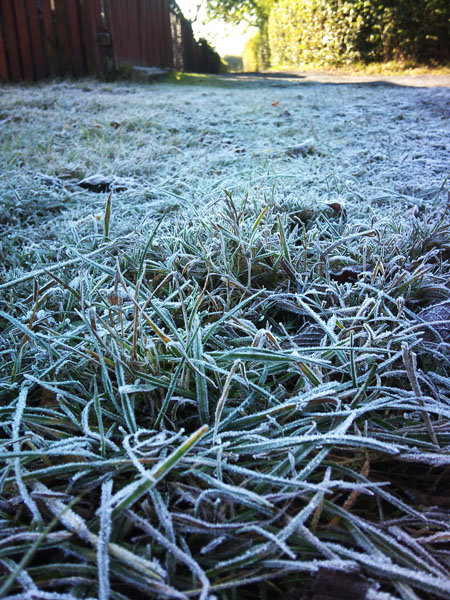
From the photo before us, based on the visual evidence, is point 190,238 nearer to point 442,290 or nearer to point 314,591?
point 442,290

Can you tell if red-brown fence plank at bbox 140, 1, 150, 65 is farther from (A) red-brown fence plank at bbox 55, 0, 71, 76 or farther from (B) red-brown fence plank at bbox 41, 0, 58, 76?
(B) red-brown fence plank at bbox 41, 0, 58, 76

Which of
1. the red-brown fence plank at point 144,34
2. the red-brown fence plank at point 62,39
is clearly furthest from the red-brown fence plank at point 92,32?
the red-brown fence plank at point 144,34

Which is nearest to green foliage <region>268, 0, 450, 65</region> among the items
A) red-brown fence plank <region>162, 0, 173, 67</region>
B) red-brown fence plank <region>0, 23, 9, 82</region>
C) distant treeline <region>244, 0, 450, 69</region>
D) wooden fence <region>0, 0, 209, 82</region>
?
distant treeline <region>244, 0, 450, 69</region>

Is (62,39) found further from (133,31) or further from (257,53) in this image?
(257,53)

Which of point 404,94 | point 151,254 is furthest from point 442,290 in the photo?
point 404,94

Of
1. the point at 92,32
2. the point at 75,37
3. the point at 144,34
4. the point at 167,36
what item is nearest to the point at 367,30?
the point at 167,36

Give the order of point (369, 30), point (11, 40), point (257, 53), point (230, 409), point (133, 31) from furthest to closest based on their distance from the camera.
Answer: point (257, 53)
point (369, 30)
point (133, 31)
point (11, 40)
point (230, 409)

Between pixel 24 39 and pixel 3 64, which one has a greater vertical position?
pixel 24 39
